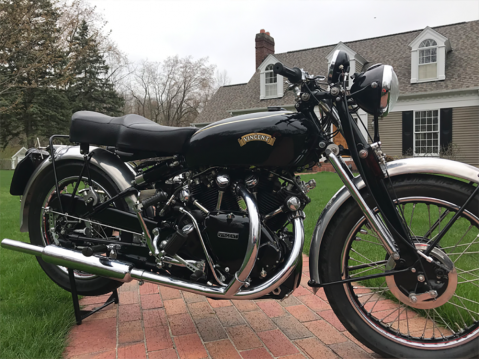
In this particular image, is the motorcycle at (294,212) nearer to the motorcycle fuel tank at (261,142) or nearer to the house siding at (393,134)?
the motorcycle fuel tank at (261,142)

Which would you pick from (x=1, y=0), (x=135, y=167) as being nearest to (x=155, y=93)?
(x=1, y=0)

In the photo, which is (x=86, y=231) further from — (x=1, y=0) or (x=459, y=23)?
(x=459, y=23)

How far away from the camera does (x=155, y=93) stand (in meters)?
36.8

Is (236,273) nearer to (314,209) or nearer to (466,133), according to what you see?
(314,209)

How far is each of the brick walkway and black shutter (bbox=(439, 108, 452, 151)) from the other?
14152mm

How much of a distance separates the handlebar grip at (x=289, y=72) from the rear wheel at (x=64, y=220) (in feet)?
4.14

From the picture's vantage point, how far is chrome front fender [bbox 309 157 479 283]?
66.5 inches

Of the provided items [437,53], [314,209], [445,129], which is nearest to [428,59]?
[437,53]

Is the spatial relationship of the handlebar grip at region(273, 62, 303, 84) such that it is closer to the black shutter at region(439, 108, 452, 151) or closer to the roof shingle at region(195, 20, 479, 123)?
the black shutter at region(439, 108, 452, 151)

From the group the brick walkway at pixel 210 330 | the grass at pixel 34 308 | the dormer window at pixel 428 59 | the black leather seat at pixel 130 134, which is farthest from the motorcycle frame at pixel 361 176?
the dormer window at pixel 428 59

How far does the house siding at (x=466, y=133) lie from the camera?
1414 centimetres

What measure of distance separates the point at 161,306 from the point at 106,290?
0.41m

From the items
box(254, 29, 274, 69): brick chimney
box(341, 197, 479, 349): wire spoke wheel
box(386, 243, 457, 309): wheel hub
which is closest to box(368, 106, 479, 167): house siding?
box(254, 29, 274, 69): brick chimney

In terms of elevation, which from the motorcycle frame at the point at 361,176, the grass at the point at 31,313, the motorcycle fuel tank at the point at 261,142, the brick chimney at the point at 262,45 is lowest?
the grass at the point at 31,313
